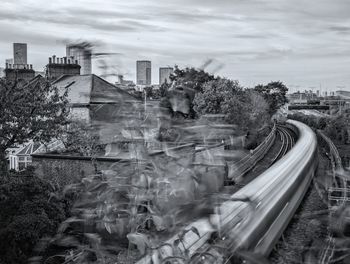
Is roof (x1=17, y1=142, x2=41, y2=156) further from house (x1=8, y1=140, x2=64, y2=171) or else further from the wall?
the wall

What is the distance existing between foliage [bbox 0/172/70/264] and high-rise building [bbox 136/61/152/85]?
5.19m

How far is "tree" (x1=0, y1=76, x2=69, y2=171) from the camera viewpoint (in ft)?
36.0

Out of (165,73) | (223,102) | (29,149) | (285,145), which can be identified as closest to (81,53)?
(165,73)

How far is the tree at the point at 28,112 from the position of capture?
36.0 feet

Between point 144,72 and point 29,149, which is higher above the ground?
point 144,72

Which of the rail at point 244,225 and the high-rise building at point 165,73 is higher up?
the high-rise building at point 165,73

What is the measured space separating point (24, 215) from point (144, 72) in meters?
6.01

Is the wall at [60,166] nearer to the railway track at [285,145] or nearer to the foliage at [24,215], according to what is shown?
the foliage at [24,215]

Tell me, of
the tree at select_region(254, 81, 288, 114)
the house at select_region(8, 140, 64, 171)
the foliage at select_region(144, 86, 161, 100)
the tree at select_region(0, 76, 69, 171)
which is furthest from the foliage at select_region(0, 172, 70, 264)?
the tree at select_region(254, 81, 288, 114)

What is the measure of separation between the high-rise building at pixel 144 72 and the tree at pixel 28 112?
832cm

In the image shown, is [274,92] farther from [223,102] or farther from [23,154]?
[23,154]

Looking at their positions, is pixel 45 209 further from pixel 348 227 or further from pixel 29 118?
pixel 348 227

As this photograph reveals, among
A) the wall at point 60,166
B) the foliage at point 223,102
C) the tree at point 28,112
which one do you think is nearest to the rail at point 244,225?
the wall at point 60,166

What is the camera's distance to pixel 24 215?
24.6 ft
